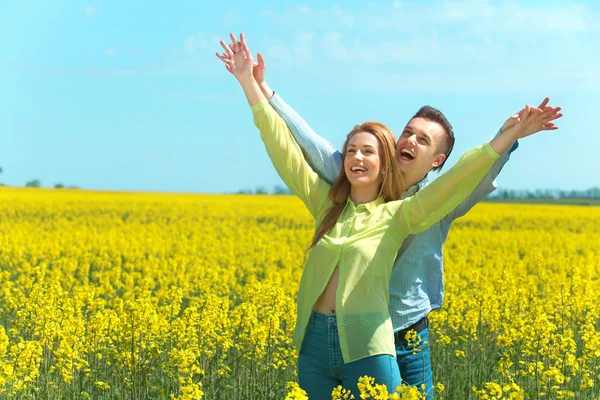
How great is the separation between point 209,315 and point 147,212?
2189 centimetres

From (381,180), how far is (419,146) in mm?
329

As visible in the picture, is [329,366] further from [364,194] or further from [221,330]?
[221,330]

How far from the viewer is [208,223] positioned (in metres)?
22.9

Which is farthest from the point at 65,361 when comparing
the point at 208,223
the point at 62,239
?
the point at 208,223

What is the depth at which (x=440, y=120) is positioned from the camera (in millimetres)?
4227

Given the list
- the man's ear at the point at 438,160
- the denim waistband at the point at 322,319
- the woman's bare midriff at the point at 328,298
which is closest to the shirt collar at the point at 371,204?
the woman's bare midriff at the point at 328,298

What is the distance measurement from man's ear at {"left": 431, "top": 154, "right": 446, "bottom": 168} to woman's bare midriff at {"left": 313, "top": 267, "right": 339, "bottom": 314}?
3.26 ft

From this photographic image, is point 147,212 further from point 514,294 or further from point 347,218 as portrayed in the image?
point 347,218

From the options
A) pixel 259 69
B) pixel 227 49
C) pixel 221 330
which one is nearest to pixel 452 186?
pixel 259 69

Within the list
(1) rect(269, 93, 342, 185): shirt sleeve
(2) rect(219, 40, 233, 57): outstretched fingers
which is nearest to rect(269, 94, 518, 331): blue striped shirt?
(1) rect(269, 93, 342, 185): shirt sleeve

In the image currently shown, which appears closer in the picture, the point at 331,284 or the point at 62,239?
the point at 331,284

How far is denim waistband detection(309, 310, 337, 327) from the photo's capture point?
360cm

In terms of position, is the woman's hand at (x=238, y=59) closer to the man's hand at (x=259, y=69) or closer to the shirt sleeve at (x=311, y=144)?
the man's hand at (x=259, y=69)

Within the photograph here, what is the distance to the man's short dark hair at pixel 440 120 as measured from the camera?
423cm
